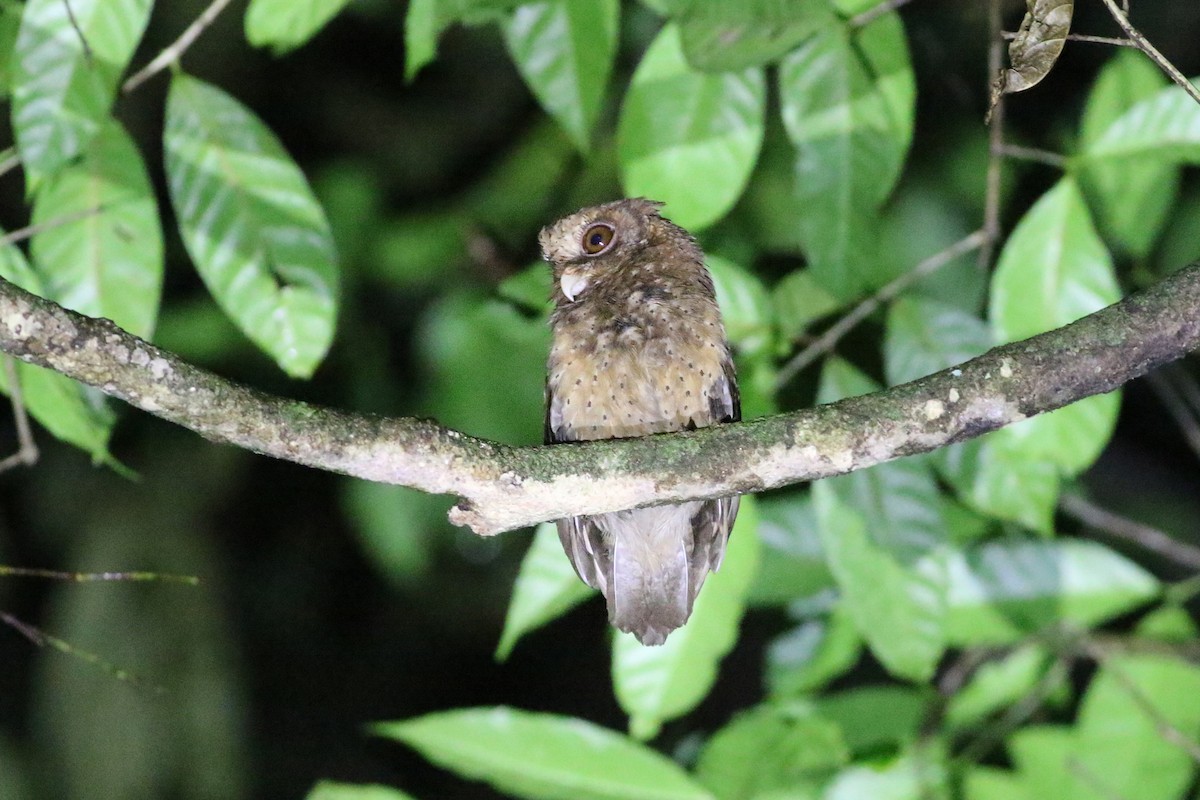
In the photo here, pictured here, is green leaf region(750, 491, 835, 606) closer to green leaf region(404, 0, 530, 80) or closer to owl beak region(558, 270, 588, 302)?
owl beak region(558, 270, 588, 302)

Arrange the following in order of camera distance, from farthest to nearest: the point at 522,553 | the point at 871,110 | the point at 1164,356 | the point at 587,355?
the point at 522,553, the point at 587,355, the point at 871,110, the point at 1164,356

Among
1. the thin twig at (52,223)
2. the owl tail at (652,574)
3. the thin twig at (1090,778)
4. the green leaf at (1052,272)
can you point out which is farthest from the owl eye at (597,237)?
the thin twig at (1090,778)

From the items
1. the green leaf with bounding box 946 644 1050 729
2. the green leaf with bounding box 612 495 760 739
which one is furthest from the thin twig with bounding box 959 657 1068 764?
the green leaf with bounding box 612 495 760 739

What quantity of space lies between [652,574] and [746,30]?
4.89ft

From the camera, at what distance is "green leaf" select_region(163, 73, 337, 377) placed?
9.60ft

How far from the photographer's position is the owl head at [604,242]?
366cm

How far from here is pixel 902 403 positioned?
2.33m

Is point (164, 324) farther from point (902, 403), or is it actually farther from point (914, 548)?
point (902, 403)

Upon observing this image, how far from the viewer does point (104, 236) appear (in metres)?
2.93

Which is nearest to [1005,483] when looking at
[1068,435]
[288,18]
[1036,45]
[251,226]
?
[1068,435]

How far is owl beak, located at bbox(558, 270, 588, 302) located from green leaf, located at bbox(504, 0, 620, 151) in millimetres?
513

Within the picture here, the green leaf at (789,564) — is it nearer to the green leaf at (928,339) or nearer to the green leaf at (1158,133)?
the green leaf at (928,339)

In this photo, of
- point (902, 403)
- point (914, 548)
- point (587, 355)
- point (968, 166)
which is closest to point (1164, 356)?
point (902, 403)

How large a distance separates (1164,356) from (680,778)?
1695mm
